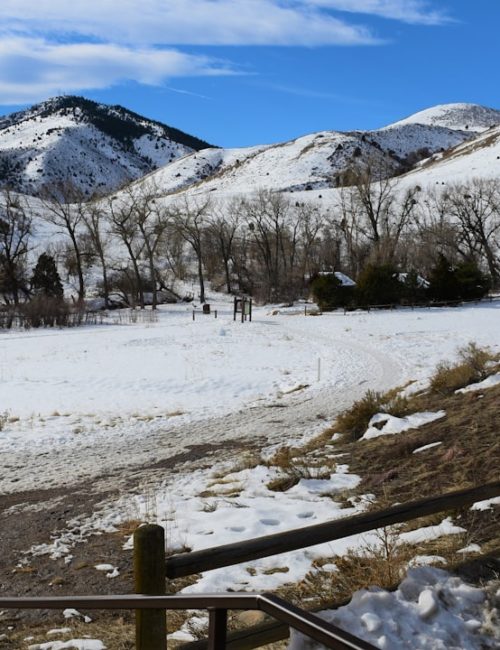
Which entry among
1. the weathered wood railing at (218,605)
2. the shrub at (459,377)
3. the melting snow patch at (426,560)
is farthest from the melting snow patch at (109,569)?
the shrub at (459,377)

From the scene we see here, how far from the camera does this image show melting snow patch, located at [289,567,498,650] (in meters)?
3.04

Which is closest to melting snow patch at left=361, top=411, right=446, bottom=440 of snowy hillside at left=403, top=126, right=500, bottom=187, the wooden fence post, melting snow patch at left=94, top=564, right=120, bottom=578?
melting snow patch at left=94, top=564, right=120, bottom=578

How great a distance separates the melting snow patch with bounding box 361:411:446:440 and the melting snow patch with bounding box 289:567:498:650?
741 centimetres

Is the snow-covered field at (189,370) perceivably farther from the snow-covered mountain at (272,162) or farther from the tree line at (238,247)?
the snow-covered mountain at (272,162)

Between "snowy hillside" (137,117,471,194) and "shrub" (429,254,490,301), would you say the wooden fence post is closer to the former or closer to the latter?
"shrub" (429,254,490,301)

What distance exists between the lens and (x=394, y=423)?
440 inches

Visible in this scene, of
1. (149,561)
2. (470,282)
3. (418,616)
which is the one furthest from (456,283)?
(149,561)

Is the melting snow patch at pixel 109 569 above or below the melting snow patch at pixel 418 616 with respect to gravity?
below

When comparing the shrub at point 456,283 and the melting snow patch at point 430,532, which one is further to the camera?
the shrub at point 456,283

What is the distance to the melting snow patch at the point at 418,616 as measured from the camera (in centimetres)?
304

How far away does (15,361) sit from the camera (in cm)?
2442

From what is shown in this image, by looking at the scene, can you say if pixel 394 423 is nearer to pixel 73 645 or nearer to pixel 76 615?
pixel 76 615

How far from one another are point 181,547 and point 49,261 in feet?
182

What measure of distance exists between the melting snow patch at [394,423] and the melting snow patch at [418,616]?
24.3 feet
